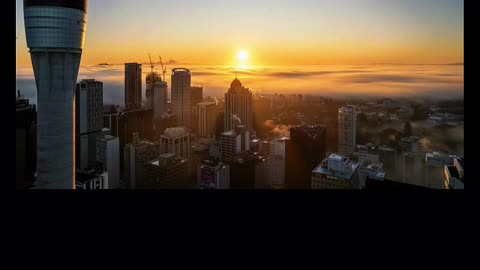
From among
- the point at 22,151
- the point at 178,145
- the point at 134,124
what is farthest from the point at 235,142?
the point at 22,151

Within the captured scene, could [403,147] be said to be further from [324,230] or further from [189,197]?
[189,197]

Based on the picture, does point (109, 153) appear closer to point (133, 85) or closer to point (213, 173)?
point (133, 85)

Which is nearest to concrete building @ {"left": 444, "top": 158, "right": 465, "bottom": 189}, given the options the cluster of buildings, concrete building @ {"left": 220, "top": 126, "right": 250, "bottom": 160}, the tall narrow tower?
the cluster of buildings

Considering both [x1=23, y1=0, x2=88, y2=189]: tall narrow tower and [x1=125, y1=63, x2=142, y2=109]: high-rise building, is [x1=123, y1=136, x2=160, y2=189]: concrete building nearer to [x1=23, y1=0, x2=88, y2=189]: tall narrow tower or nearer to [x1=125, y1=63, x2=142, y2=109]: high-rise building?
[x1=125, y1=63, x2=142, y2=109]: high-rise building

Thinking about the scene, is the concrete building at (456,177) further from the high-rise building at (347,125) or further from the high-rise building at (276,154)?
the high-rise building at (276,154)

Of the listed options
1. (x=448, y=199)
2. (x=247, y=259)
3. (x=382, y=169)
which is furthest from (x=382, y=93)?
(x=247, y=259)
